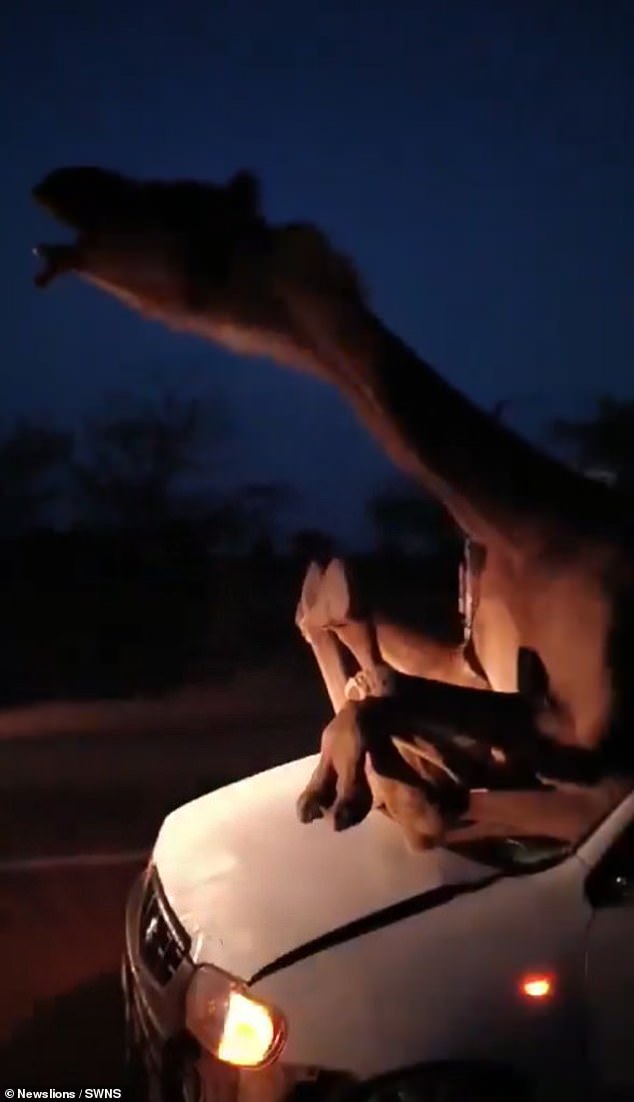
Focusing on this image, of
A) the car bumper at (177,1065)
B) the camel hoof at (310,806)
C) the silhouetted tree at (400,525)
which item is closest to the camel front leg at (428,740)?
the camel hoof at (310,806)

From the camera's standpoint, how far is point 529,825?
4.18m

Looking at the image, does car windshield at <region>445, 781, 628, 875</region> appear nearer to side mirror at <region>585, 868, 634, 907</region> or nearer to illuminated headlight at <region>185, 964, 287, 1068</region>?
side mirror at <region>585, 868, 634, 907</region>

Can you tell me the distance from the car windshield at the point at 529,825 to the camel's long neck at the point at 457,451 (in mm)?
786

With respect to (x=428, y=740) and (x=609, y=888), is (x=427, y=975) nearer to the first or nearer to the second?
(x=609, y=888)

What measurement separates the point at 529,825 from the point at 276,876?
0.66 meters

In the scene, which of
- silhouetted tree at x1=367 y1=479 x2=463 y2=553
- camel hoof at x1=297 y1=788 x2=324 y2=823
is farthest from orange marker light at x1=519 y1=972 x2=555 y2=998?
silhouetted tree at x1=367 y1=479 x2=463 y2=553

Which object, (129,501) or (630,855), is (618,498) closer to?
(630,855)

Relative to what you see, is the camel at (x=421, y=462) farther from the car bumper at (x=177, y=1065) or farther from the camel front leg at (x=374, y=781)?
the car bumper at (x=177, y=1065)

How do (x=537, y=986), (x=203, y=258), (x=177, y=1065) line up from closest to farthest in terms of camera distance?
(x=537, y=986) < (x=177, y=1065) < (x=203, y=258)

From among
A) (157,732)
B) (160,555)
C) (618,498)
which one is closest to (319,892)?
(618,498)

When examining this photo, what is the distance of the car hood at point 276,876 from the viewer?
3977 mm

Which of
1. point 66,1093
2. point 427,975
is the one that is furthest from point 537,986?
point 66,1093

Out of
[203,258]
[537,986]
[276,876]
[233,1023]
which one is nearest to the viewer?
[537,986]

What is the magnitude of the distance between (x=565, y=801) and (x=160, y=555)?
2405cm
